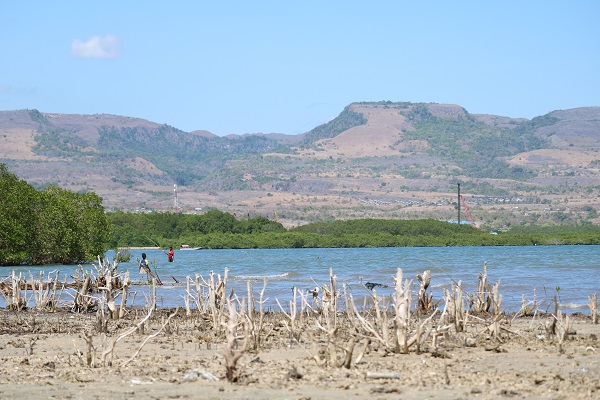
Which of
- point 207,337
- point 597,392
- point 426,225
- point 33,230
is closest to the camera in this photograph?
point 597,392

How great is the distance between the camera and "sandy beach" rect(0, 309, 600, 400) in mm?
11219

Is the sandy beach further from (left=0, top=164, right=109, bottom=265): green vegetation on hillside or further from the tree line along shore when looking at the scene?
the tree line along shore

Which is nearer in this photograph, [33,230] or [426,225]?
[33,230]

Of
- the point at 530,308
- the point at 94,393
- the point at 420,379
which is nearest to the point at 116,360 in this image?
the point at 94,393

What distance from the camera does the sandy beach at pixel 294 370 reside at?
36.8 ft

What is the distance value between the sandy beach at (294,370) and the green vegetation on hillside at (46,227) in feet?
124

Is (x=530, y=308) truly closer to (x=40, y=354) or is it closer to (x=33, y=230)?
(x=40, y=354)

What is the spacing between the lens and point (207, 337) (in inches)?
659

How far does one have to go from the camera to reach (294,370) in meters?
12.2

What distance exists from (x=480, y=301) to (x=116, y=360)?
346 inches

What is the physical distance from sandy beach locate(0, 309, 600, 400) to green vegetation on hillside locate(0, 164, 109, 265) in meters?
37.7

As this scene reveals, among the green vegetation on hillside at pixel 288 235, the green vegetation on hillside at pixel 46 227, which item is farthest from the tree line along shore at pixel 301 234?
the green vegetation on hillside at pixel 46 227

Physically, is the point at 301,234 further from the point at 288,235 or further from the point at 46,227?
the point at 46,227

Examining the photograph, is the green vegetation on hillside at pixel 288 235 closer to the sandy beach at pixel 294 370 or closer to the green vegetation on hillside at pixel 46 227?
the green vegetation on hillside at pixel 46 227
